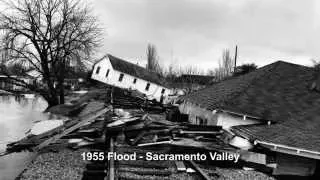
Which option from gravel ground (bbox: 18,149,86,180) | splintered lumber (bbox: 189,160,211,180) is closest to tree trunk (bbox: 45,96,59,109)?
gravel ground (bbox: 18,149,86,180)

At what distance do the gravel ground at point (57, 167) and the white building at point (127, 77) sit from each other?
38.8 metres

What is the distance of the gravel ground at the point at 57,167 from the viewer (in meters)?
10.3

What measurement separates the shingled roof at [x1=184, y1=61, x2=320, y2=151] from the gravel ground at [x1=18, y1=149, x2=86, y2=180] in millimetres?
7249

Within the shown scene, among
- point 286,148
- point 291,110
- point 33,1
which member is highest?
point 33,1

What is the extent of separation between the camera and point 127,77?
53156 mm

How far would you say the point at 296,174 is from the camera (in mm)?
13008

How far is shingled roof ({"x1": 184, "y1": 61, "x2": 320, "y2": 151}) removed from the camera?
44.5 feet

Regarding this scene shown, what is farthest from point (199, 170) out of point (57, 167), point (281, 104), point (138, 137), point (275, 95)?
point (275, 95)

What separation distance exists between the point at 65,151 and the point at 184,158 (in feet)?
16.4

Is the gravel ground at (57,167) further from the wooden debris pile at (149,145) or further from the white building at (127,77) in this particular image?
the white building at (127,77)

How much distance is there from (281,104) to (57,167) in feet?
40.1

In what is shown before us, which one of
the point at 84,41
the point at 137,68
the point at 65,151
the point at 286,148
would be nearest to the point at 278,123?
the point at 286,148

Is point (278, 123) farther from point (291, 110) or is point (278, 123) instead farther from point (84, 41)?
point (84, 41)

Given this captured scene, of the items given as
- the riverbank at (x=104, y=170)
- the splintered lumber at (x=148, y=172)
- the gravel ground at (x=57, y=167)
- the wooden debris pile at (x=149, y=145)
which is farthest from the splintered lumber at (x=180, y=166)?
the gravel ground at (x=57, y=167)
